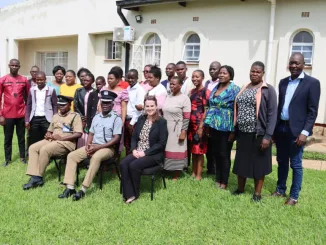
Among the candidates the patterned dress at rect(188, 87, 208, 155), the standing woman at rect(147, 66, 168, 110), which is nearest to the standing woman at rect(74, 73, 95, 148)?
the standing woman at rect(147, 66, 168, 110)

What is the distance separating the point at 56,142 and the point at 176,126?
1916 mm

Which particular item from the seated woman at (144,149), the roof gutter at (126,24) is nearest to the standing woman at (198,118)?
the seated woman at (144,149)

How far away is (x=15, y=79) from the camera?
242 inches

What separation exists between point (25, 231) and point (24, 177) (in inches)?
80.6

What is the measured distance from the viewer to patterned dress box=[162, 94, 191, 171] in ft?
16.6

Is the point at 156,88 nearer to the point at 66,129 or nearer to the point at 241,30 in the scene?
the point at 66,129

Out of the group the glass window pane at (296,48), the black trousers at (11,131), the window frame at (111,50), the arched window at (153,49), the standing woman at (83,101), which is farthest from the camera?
the window frame at (111,50)

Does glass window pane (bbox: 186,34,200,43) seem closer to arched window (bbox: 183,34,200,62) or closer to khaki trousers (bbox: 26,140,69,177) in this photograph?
arched window (bbox: 183,34,200,62)

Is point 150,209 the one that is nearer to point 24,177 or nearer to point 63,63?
point 24,177

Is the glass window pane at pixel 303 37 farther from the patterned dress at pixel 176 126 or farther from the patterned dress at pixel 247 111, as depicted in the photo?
the patterned dress at pixel 247 111

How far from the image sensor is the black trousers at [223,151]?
4.85 metres

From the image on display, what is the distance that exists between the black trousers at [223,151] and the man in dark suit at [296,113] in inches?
28.4

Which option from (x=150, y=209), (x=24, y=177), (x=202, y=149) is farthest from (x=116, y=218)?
(x=24, y=177)

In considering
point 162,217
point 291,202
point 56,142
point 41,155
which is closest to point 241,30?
point 291,202
